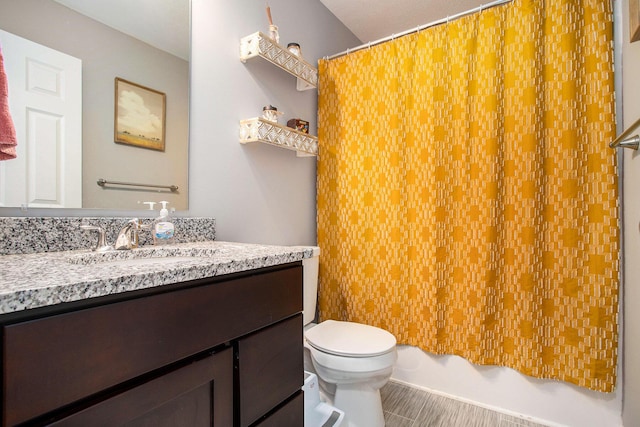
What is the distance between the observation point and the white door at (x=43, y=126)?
0.90 metres

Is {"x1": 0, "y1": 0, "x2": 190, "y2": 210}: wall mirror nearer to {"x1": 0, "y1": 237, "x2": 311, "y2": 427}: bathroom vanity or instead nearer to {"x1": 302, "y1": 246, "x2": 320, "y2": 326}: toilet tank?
{"x1": 0, "y1": 237, "x2": 311, "y2": 427}: bathroom vanity

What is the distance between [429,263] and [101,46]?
1743 mm

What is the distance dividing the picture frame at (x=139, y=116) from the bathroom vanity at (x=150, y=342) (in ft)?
1.62

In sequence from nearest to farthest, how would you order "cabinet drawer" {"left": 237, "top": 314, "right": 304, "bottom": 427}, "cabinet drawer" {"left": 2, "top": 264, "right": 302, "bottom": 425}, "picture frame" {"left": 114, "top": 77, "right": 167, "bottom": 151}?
"cabinet drawer" {"left": 2, "top": 264, "right": 302, "bottom": 425} → "cabinet drawer" {"left": 237, "top": 314, "right": 304, "bottom": 427} → "picture frame" {"left": 114, "top": 77, "right": 167, "bottom": 151}

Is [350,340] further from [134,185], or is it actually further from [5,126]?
[5,126]

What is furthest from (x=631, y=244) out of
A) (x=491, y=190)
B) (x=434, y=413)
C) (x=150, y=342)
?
(x=150, y=342)

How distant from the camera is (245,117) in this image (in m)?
1.61

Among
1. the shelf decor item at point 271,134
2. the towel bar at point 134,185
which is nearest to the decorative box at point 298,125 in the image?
the shelf decor item at point 271,134

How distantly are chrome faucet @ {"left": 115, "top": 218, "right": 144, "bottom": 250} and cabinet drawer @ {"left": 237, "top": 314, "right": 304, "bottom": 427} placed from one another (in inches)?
21.7

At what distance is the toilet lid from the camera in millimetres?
1359

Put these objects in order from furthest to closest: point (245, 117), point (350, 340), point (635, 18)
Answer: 1. point (245, 117)
2. point (350, 340)
3. point (635, 18)

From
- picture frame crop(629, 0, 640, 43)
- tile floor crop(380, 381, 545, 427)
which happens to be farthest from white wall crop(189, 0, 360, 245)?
picture frame crop(629, 0, 640, 43)

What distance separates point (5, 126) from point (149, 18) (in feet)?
2.21

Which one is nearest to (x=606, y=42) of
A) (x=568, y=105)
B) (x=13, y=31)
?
(x=568, y=105)
